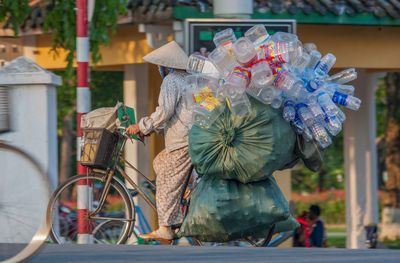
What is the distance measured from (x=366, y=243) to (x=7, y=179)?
8171 millimetres

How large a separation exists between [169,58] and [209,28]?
104cm

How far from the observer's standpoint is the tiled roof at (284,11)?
32.4ft

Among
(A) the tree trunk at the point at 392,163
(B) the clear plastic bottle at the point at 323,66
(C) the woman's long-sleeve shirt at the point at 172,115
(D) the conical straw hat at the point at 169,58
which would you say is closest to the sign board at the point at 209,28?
(D) the conical straw hat at the point at 169,58

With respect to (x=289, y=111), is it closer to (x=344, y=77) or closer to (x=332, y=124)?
(x=332, y=124)

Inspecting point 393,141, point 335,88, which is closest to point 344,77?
point 335,88

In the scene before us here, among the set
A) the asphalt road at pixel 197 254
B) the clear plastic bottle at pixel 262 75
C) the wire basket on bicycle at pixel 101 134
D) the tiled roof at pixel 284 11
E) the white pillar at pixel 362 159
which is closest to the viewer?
the asphalt road at pixel 197 254

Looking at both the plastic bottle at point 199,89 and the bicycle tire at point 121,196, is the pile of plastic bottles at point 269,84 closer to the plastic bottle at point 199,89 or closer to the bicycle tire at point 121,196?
the plastic bottle at point 199,89

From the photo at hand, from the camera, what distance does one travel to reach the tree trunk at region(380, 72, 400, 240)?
16.2 meters

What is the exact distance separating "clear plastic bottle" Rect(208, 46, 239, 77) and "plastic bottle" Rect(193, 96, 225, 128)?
199 mm

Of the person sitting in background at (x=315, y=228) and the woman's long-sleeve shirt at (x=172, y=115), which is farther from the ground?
the woman's long-sleeve shirt at (x=172, y=115)

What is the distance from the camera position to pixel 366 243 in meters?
12.1

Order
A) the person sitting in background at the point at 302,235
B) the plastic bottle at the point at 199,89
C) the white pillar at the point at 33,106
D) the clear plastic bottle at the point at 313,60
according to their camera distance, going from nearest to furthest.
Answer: the plastic bottle at the point at 199,89 → the clear plastic bottle at the point at 313,60 → the white pillar at the point at 33,106 → the person sitting in background at the point at 302,235

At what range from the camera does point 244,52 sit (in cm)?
598

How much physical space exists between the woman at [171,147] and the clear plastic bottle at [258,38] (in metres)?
0.65
